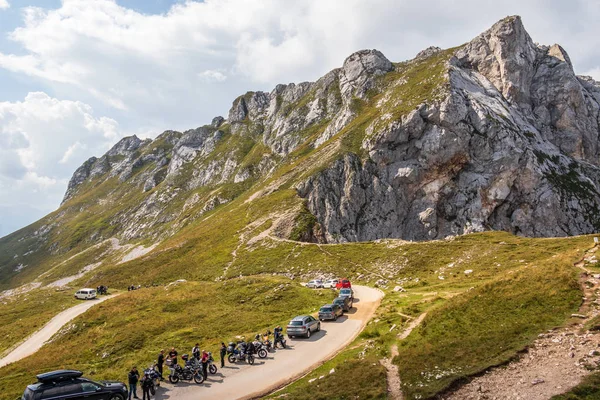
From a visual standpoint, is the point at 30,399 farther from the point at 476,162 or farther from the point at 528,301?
the point at 476,162

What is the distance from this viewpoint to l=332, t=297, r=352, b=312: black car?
1676 inches

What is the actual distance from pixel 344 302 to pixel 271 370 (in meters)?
18.4

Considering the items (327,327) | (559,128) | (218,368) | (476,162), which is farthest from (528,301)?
(559,128)

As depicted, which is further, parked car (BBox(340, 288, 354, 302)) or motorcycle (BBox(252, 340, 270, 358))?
parked car (BBox(340, 288, 354, 302))

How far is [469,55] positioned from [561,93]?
131 feet

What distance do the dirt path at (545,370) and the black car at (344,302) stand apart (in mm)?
24200

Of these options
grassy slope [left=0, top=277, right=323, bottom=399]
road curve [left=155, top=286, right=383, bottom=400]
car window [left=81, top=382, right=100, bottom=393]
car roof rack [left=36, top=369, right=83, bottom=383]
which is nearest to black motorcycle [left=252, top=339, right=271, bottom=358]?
road curve [left=155, top=286, right=383, bottom=400]

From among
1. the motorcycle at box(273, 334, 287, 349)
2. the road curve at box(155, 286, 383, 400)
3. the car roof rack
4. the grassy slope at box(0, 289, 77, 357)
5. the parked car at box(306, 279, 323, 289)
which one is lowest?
the road curve at box(155, 286, 383, 400)

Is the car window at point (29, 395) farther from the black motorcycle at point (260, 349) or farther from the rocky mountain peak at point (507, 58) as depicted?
the rocky mountain peak at point (507, 58)

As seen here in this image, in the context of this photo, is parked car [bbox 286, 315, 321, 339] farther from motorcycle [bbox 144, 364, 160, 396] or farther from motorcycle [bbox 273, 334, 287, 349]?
motorcycle [bbox 144, 364, 160, 396]

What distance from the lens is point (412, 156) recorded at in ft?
400

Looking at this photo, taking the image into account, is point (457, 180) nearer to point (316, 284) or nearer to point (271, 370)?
point (316, 284)

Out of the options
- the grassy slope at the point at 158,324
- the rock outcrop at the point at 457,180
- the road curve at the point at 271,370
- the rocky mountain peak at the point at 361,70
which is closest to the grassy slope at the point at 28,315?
the grassy slope at the point at 158,324

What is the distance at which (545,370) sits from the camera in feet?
56.0
